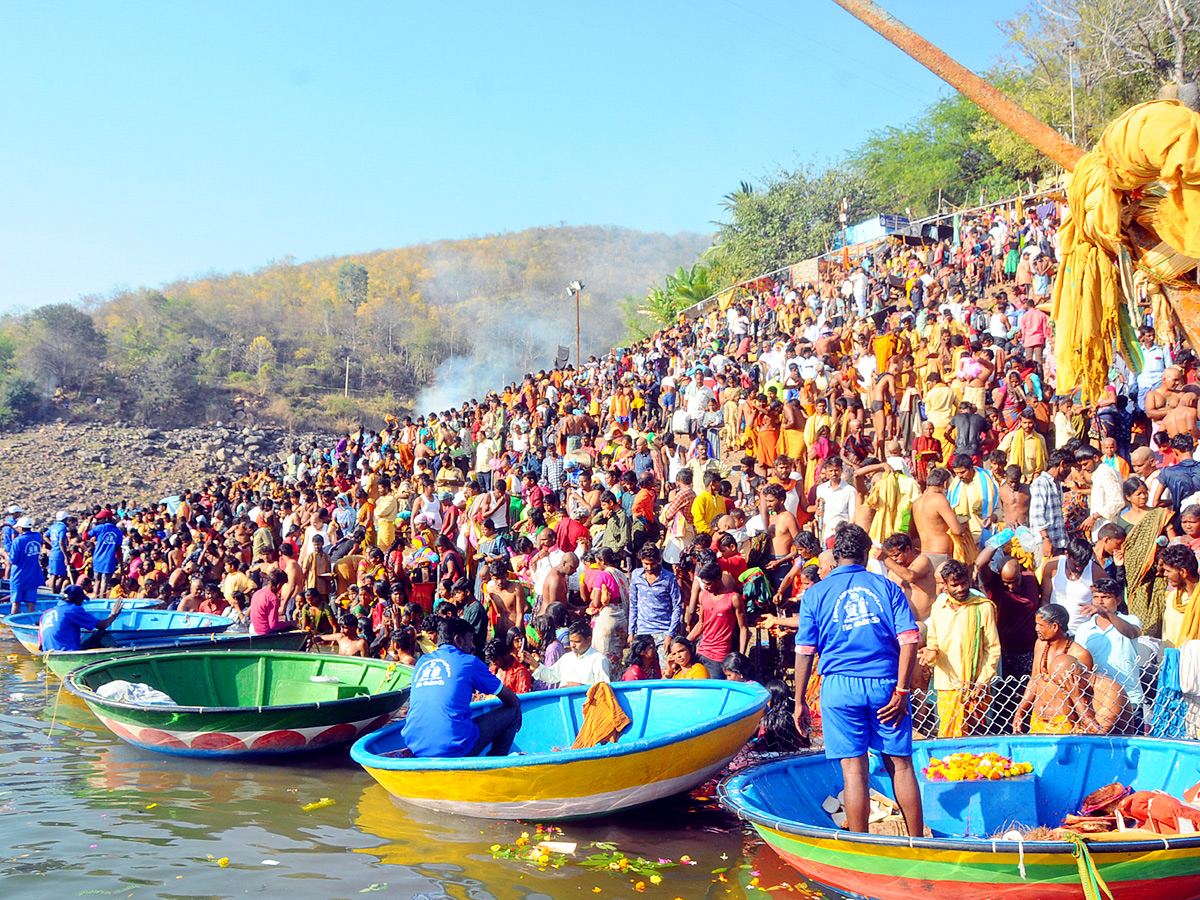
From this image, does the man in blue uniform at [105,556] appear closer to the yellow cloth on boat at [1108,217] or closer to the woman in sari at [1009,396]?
the woman in sari at [1009,396]

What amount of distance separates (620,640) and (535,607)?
185 cm

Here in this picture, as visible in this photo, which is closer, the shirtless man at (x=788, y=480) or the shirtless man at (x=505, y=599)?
the shirtless man at (x=788, y=480)

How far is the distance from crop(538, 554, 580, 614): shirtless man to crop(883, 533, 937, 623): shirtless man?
4.10 meters

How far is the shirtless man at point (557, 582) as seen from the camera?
11.4 metres

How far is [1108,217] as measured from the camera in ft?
12.8


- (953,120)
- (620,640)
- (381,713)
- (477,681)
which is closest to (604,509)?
(620,640)

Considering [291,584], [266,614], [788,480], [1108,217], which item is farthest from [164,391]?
[1108,217]

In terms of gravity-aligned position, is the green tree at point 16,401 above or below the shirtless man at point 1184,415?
above

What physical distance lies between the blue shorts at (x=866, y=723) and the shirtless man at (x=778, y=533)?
176 inches

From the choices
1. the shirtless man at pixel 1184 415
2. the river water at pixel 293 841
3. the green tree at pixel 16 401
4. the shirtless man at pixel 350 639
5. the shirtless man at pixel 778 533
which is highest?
the green tree at pixel 16 401

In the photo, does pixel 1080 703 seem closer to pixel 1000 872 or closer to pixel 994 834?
pixel 994 834

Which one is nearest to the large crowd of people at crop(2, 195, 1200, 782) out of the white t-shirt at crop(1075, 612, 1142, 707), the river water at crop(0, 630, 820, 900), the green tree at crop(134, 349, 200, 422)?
the white t-shirt at crop(1075, 612, 1142, 707)

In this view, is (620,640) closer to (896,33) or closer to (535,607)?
(535,607)

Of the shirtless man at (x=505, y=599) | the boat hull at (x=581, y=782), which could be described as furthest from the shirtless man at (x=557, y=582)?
the boat hull at (x=581, y=782)
